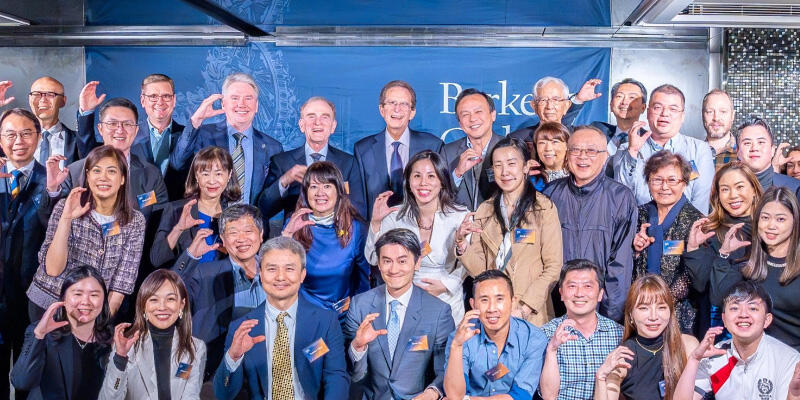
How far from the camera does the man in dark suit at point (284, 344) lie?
4777mm

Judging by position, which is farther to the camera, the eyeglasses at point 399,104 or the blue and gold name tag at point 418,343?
the eyeglasses at point 399,104

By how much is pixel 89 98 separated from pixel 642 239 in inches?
131

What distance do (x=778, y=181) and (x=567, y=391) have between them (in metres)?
1.70

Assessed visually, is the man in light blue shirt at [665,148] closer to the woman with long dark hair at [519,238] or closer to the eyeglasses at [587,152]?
the eyeglasses at [587,152]

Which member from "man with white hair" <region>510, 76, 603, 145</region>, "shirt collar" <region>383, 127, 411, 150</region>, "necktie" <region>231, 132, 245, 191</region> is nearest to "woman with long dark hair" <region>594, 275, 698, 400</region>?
"man with white hair" <region>510, 76, 603, 145</region>

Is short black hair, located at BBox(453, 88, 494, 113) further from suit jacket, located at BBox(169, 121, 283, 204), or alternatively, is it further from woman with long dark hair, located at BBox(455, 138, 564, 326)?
suit jacket, located at BBox(169, 121, 283, 204)

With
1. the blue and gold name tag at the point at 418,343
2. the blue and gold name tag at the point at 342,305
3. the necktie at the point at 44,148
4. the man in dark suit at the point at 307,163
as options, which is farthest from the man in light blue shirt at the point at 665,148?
the necktie at the point at 44,148

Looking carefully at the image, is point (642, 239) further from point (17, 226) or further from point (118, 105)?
point (17, 226)

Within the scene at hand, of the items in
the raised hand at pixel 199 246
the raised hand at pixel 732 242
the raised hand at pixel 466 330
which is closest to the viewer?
the raised hand at pixel 466 330

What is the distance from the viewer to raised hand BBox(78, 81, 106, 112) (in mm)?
5172

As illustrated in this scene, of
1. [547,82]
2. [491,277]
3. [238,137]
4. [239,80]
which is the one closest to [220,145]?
[238,137]

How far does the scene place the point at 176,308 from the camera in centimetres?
491

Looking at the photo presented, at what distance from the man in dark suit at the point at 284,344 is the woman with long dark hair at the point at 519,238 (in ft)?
2.91

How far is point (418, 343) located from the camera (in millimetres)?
4676
